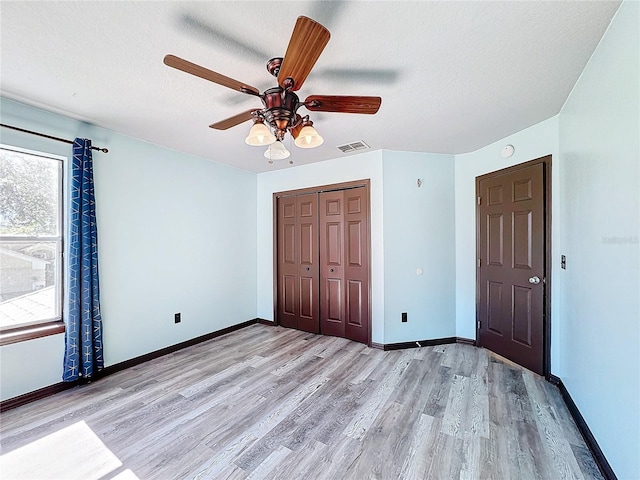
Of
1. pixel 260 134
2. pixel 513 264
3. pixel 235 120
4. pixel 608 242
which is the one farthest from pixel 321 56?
pixel 513 264

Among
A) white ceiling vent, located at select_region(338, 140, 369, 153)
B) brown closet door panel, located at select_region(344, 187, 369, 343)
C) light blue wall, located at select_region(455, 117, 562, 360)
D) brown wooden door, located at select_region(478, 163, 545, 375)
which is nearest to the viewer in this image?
brown wooden door, located at select_region(478, 163, 545, 375)

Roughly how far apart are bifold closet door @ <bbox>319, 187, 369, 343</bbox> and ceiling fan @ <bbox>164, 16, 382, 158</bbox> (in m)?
1.84

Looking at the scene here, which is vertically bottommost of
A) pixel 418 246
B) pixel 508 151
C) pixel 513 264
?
pixel 513 264

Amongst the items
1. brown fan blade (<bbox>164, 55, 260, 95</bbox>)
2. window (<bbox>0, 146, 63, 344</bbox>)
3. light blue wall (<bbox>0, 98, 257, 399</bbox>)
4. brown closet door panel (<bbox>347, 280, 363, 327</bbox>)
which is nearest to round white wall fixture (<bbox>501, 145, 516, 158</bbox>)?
brown closet door panel (<bbox>347, 280, 363, 327</bbox>)

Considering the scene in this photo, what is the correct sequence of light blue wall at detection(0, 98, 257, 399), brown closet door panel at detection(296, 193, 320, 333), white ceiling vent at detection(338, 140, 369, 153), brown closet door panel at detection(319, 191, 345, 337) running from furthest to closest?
1. brown closet door panel at detection(296, 193, 320, 333)
2. brown closet door panel at detection(319, 191, 345, 337)
3. white ceiling vent at detection(338, 140, 369, 153)
4. light blue wall at detection(0, 98, 257, 399)

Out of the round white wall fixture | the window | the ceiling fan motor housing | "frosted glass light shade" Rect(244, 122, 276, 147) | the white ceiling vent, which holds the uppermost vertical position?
the white ceiling vent

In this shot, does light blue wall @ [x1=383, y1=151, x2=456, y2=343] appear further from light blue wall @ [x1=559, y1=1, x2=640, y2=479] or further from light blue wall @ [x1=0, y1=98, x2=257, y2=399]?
light blue wall @ [x1=0, y1=98, x2=257, y2=399]

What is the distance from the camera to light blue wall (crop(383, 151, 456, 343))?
339cm

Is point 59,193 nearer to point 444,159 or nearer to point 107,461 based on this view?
point 107,461

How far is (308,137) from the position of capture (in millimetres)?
1758

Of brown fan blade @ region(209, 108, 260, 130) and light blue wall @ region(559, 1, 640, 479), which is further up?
brown fan blade @ region(209, 108, 260, 130)

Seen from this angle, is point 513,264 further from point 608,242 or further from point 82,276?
point 82,276

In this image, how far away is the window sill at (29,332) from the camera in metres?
2.16

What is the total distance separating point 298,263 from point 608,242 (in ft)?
10.6
